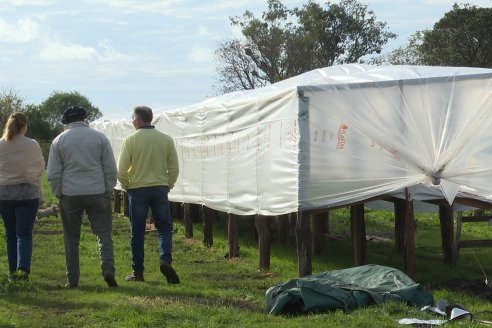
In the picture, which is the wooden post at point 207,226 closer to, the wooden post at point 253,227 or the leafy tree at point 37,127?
the wooden post at point 253,227

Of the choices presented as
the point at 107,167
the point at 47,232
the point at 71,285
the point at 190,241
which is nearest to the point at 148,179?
the point at 107,167

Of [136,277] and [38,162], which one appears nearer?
[38,162]

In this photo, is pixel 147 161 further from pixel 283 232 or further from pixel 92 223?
pixel 283 232

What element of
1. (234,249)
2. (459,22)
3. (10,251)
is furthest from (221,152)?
(459,22)

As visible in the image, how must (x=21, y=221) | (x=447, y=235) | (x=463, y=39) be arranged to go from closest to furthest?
(x=21, y=221) < (x=447, y=235) < (x=463, y=39)

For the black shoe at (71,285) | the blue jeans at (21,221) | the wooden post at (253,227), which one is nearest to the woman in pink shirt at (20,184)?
the blue jeans at (21,221)

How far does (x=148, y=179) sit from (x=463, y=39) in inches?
1448

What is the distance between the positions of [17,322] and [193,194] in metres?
6.79

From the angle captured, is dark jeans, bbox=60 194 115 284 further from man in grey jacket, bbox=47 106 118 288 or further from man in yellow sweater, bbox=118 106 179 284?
man in yellow sweater, bbox=118 106 179 284

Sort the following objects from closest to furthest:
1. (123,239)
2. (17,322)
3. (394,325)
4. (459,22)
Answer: (394,325)
(17,322)
(123,239)
(459,22)

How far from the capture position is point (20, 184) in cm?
913

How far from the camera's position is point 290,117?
9609 mm

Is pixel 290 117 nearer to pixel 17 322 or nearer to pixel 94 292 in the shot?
pixel 94 292

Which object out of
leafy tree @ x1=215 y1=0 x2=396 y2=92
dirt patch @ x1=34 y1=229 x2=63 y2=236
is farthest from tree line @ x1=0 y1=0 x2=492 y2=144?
dirt patch @ x1=34 y1=229 x2=63 y2=236
